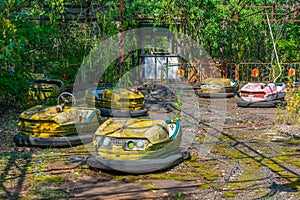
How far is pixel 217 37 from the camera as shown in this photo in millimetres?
11812

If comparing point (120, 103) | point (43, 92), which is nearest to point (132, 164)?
point (120, 103)

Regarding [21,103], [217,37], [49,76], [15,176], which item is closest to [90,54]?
[49,76]

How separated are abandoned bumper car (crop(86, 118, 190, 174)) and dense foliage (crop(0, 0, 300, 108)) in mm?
3121

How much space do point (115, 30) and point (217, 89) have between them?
2.93 meters

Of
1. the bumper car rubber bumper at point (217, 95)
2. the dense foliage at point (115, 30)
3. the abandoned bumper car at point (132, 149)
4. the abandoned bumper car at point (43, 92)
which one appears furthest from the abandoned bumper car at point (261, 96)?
the abandoned bumper car at point (132, 149)

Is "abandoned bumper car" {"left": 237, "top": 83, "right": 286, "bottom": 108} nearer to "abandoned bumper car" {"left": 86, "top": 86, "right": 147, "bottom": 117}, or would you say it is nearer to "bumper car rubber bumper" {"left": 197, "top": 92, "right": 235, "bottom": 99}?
"bumper car rubber bumper" {"left": 197, "top": 92, "right": 235, "bottom": 99}

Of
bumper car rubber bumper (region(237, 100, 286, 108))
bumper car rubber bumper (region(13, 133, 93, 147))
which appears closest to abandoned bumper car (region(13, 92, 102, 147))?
bumper car rubber bumper (region(13, 133, 93, 147))

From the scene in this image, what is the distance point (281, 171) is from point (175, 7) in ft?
29.2

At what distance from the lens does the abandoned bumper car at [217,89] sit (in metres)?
9.48

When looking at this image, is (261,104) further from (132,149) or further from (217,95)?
(132,149)

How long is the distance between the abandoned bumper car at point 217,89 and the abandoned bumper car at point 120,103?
9.90 feet

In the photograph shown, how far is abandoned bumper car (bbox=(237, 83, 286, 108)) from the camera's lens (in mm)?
7867

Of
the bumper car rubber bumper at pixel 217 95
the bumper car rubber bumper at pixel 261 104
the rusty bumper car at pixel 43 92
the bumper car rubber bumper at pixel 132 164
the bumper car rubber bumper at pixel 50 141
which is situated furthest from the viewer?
the bumper car rubber bumper at pixel 217 95

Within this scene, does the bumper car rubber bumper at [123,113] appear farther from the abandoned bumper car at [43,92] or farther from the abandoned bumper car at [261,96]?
the abandoned bumper car at [261,96]
